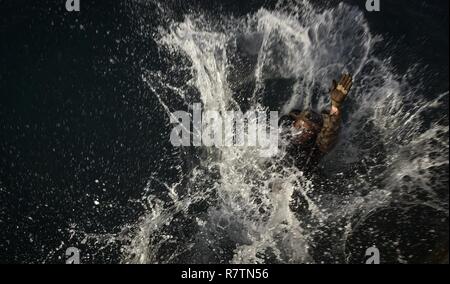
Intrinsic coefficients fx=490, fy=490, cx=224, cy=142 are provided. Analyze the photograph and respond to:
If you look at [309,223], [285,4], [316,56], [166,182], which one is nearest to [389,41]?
[316,56]

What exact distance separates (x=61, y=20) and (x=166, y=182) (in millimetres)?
3169

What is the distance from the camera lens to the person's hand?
4.57 m

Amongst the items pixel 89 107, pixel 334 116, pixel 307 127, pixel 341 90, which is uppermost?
pixel 89 107

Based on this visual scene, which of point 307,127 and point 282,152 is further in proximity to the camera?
point 282,152

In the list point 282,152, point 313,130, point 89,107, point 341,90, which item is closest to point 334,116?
point 341,90

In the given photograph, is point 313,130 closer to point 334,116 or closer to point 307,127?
point 307,127

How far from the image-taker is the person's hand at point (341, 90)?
15.0ft

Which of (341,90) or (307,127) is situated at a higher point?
(307,127)

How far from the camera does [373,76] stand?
6668mm

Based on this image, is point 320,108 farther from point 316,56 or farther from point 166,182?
point 166,182

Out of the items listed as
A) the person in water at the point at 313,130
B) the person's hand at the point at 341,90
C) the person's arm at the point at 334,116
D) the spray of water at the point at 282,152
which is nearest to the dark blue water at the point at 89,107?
the spray of water at the point at 282,152

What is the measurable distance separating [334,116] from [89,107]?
3.66 metres

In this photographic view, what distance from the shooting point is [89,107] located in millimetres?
6930

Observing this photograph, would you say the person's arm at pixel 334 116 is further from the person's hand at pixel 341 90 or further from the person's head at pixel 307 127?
the person's head at pixel 307 127
